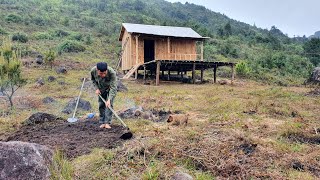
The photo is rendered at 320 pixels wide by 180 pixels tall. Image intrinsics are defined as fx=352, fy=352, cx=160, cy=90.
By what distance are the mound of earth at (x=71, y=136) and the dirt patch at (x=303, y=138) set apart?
3062 mm

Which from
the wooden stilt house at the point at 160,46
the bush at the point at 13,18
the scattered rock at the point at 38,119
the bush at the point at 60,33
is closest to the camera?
the scattered rock at the point at 38,119

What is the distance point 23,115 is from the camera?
8.88 m

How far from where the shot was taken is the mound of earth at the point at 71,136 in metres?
5.46

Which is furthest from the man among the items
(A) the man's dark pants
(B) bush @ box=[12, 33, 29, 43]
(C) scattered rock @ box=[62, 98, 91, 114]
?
(B) bush @ box=[12, 33, 29, 43]

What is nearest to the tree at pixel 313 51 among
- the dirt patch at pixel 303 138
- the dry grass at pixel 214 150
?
the dry grass at pixel 214 150

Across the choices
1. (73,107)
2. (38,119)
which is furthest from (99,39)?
(38,119)

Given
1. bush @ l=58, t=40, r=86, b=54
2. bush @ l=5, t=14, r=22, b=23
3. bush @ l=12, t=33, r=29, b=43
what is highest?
bush @ l=5, t=14, r=22, b=23

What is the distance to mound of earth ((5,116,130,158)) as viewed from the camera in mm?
5457

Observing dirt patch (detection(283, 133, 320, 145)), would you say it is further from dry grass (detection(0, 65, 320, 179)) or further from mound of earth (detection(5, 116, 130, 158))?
mound of earth (detection(5, 116, 130, 158))

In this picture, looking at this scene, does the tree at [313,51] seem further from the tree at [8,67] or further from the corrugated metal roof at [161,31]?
the tree at [8,67]

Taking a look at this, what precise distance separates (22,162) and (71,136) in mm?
2732

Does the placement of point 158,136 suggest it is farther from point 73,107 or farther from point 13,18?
point 13,18

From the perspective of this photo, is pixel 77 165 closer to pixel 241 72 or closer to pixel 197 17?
pixel 241 72

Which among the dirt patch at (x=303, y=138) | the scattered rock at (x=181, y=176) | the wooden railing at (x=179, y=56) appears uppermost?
the wooden railing at (x=179, y=56)
